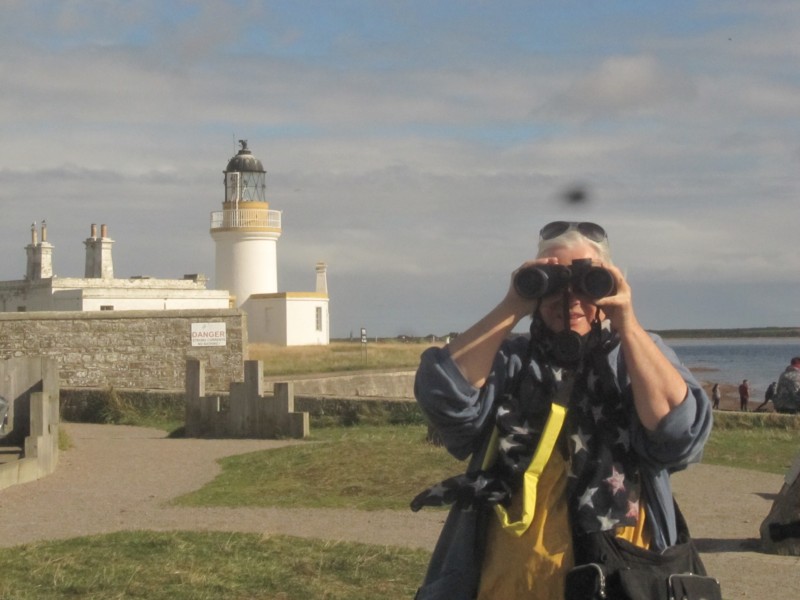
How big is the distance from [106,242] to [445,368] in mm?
58335

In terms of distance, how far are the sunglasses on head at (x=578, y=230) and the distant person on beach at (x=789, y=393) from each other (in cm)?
1703

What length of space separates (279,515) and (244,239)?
159ft

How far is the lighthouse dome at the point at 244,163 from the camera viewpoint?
5966 centimetres

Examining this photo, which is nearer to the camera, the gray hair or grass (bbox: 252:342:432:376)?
the gray hair

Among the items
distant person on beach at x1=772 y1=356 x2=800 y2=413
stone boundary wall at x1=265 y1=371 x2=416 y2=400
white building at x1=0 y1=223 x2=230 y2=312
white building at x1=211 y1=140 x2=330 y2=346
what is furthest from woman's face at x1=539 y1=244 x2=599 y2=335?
white building at x1=211 y1=140 x2=330 y2=346

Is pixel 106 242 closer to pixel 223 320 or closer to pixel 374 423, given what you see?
pixel 223 320

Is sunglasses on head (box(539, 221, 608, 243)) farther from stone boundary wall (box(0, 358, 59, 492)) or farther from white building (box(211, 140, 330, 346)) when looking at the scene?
white building (box(211, 140, 330, 346))

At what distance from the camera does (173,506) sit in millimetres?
11188

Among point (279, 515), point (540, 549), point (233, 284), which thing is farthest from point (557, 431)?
point (233, 284)

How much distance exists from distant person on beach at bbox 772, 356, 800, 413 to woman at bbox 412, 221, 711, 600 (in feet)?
56.1

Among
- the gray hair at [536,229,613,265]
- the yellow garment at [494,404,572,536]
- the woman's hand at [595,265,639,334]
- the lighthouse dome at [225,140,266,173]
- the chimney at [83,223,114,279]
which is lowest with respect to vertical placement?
the yellow garment at [494,404,572,536]

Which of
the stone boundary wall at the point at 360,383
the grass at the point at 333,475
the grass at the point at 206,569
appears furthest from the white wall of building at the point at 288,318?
the grass at the point at 206,569

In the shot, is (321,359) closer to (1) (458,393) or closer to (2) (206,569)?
(2) (206,569)

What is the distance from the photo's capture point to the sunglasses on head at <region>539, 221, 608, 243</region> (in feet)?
11.8
